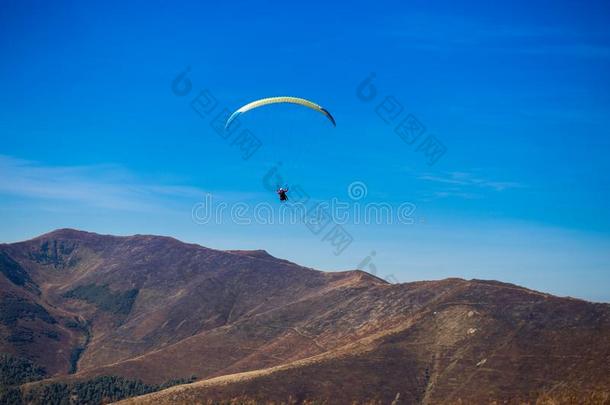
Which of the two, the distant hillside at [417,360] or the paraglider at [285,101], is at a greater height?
the paraglider at [285,101]

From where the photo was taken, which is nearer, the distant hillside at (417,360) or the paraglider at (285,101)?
the paraglider at (285,101)

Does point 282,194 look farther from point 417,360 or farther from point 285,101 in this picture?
point 417,360

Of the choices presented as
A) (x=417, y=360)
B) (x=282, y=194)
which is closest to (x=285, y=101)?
(x=282, y=194)

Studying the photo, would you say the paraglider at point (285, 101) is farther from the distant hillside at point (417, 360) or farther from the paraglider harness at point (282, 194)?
the distant hillside at point (417, 360)

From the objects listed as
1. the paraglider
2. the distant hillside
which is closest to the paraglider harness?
the paraglider

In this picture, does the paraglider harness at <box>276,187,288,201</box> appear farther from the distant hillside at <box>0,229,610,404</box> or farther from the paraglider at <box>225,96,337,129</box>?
the distant hillside at <box>0,229,610,404</box>

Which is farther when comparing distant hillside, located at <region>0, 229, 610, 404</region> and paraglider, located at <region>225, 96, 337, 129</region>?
distant hillside, located at <region>0, 229, 610, 404</region>

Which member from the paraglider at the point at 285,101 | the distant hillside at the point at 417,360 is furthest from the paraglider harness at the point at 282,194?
the distant hillside at the point at 417,360

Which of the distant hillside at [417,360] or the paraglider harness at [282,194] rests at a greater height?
the paraglider harness at [282,194]

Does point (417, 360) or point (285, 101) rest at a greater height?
point (285, 101)

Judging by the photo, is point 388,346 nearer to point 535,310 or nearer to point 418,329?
point 418,329

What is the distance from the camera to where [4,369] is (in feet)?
611

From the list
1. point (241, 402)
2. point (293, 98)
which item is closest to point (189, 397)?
point (241, 402)

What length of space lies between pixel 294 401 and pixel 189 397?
937 inches
